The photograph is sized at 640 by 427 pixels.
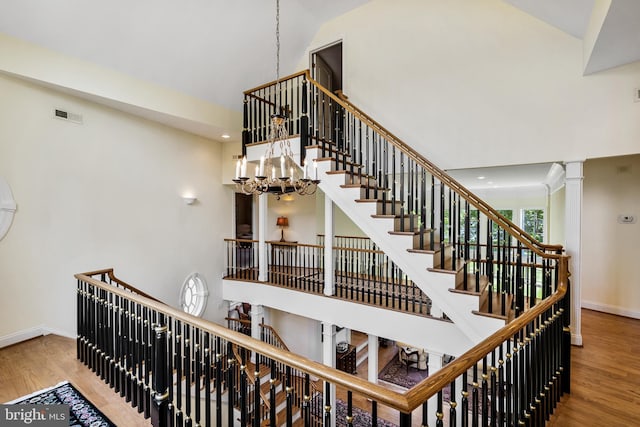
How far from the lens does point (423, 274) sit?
3.39m

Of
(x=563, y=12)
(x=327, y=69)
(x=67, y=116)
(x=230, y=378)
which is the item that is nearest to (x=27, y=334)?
(x=67, y=116)

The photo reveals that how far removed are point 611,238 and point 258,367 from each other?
616 centimetres

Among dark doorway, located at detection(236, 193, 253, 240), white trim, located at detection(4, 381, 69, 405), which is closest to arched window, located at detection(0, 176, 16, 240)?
white trim, located at detection(4, 381, 69, 405)

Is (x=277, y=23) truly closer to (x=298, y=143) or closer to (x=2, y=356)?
(x=298, y=143)

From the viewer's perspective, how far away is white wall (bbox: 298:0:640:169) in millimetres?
3705

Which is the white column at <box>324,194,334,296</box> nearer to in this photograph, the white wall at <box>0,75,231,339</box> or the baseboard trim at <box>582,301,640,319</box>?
the white wall at <box>0,75,231,339</box>

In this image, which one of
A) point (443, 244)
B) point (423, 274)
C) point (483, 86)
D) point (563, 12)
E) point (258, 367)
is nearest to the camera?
point (258, 367)

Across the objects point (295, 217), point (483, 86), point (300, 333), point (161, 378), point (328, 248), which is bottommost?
point (300, 333)

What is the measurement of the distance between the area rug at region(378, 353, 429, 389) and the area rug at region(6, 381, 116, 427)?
21.5 feet

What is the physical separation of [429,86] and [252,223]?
5.13 meters

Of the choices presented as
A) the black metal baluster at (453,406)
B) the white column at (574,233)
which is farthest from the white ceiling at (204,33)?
the black metal baluster at (453,406)

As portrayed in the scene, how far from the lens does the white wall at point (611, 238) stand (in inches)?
186

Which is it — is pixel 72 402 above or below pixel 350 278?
below

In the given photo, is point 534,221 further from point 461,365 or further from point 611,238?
point 461,365
